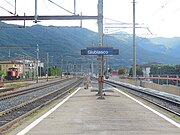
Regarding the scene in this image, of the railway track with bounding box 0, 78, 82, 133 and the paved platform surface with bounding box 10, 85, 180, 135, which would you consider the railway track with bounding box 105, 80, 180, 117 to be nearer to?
the paved platform surface with bounding box 10, 85, 180, 135

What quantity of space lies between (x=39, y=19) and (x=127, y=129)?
2099 cm

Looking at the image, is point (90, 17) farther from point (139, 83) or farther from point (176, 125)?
point (139, 83)

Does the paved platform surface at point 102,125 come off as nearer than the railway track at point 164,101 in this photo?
Yes

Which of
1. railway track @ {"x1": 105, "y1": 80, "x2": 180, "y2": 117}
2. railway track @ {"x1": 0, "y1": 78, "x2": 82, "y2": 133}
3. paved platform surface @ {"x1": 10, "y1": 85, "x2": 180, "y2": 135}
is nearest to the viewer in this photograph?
paved platform surface @ {"x1": 10, "y1": 85, "x2": 180, "y2": 135}

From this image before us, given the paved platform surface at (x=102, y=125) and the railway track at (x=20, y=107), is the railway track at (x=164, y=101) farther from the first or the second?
the railway track at (x=20, y=107)

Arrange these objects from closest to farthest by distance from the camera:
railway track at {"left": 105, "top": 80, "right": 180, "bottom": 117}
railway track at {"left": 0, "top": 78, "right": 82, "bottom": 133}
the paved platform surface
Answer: the paved platform surface < railway track at {"left": 0, "top": 78, "right": 82, "bottom": 133} < railway track at {"left": 105, "top": 80, "right": 180, "bottom": 117}

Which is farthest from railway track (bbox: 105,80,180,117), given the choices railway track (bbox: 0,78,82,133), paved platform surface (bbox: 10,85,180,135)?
railway track (bbox: 0,78,82,133)

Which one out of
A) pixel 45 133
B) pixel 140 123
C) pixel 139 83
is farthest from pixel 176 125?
pixel 139 83

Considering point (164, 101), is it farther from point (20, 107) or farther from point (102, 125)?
point (102, 125)

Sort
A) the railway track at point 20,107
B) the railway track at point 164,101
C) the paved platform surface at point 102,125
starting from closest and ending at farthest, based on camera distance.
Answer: the paved platform surface at point 102,125 → the railway track at point 20,107 → the railway track at point 164,101

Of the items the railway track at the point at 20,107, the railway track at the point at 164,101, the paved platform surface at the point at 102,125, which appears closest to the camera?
the paved platform surface at the point at 102,125

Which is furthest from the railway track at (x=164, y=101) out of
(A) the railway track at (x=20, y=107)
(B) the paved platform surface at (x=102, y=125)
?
(A) the railway track at (x=20, y=107)

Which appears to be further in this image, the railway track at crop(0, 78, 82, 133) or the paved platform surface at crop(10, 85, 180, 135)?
the railway track at crop(0, 78, 82, 133)

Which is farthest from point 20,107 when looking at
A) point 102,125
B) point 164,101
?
point 102,125
